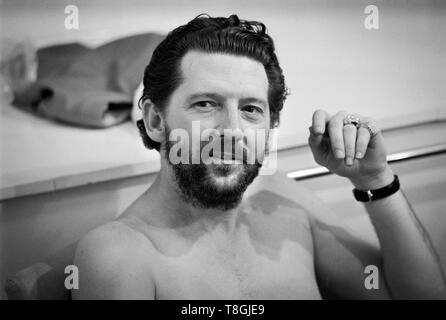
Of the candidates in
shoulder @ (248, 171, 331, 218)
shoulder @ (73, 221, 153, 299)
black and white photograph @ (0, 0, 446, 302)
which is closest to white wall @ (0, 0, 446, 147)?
black and white photograph @ (0, 0, 446, 302)

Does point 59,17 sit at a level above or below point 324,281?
above

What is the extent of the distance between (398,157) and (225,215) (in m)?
0.46

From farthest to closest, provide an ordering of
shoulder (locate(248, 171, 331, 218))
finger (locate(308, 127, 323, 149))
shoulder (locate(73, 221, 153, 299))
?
shoulder (locate(248, 171, 331, 218)), finger (locate(308, 127, 323, 149)), shoulder (locate(73, 221, 153, 299))

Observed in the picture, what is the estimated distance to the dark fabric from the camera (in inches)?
37.7

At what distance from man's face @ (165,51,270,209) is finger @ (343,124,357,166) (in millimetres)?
136

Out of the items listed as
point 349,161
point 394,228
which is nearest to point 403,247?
point 394,228

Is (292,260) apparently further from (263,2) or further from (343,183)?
(263,2)

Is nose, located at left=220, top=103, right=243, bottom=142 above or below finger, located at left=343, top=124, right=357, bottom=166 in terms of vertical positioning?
above

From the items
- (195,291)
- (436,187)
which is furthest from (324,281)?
(436,187)

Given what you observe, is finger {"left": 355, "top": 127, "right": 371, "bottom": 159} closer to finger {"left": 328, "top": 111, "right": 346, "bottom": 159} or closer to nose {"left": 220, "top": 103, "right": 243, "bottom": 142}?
finger {"left": 328, "top": 111, "right": 346, "bottom": 159}

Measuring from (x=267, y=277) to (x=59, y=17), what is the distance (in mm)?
635

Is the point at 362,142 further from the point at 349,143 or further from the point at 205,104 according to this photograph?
the point at 205,104

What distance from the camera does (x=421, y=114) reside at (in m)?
1.11
